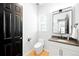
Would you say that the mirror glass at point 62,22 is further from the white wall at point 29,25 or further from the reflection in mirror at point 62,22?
the white wall at point 29,25

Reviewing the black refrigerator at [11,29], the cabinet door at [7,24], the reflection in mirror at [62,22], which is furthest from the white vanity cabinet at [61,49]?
the cabinet door at [7,24]

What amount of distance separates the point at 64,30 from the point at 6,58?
631 millimetres

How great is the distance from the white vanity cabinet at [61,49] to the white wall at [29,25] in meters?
0.18

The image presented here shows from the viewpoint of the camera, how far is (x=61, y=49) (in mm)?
1040

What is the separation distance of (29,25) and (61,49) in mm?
388

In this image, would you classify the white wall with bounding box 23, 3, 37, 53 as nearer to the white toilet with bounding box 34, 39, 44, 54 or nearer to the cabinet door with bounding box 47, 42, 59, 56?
the white toilet with bounding box 34, 39, 44, 54

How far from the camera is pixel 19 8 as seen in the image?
3.47 ft

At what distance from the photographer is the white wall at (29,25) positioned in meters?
1.07

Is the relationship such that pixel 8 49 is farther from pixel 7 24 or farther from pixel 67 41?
pixel 67 41

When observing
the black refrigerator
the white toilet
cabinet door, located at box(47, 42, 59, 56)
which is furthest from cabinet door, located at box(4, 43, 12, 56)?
cabinet door, located at box(47, 42, 59, 56)

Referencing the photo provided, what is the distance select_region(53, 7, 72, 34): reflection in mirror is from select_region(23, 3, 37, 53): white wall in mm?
199

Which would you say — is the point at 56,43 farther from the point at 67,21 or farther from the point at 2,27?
the point at 2,27

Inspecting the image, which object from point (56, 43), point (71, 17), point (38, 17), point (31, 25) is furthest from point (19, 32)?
point (71, 17)

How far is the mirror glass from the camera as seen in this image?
1.02 meters
